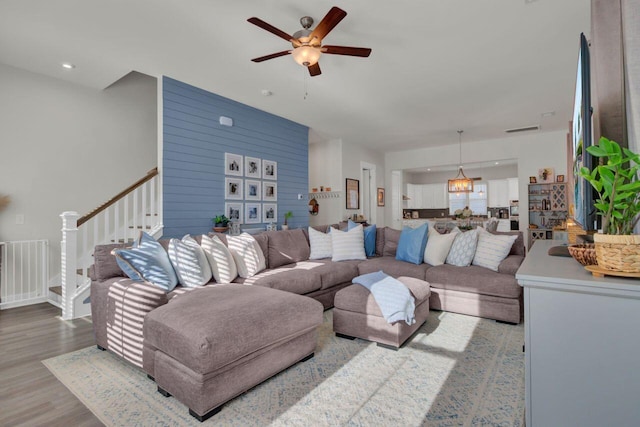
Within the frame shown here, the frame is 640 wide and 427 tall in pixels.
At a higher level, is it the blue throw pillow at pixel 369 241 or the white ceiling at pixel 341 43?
the white ceiling at pixel 341 43

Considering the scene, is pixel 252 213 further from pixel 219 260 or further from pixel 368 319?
pixel 368 319

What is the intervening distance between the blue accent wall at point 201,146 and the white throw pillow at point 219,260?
5.46 feet

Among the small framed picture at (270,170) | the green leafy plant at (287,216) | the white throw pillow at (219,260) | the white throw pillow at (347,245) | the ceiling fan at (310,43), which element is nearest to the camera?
the ceiling fan at (310,43)

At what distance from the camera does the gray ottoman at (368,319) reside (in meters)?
2.63

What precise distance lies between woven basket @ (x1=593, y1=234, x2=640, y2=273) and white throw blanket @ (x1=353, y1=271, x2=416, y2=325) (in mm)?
1712

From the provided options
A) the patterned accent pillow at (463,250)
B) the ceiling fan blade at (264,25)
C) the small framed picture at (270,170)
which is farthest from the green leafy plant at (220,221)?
the patterned accent pillow at (463,250)

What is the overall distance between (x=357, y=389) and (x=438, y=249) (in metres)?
2.34

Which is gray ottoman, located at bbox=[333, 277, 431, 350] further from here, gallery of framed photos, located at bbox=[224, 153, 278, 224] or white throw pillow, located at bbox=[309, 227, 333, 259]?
gallery of framed photos, located at bbox=[224, 153, 278, 224]

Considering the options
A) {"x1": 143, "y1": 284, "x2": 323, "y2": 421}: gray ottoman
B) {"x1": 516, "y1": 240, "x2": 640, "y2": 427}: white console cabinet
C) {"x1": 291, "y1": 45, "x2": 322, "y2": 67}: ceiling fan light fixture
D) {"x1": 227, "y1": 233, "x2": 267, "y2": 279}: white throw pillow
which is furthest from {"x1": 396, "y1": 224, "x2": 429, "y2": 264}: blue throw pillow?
{"x1": 516, "y1": 240, "x2": 640, "y2": 427}: white console cabinet

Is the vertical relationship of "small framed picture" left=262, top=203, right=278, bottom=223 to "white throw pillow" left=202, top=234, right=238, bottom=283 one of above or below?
above

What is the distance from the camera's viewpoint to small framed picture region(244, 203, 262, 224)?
5613mm

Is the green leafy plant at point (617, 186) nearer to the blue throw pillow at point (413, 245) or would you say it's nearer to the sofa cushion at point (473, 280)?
the sofa cushion at point (473, 280)

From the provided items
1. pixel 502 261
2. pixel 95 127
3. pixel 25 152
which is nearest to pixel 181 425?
pixel 502 261

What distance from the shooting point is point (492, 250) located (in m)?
3.62
